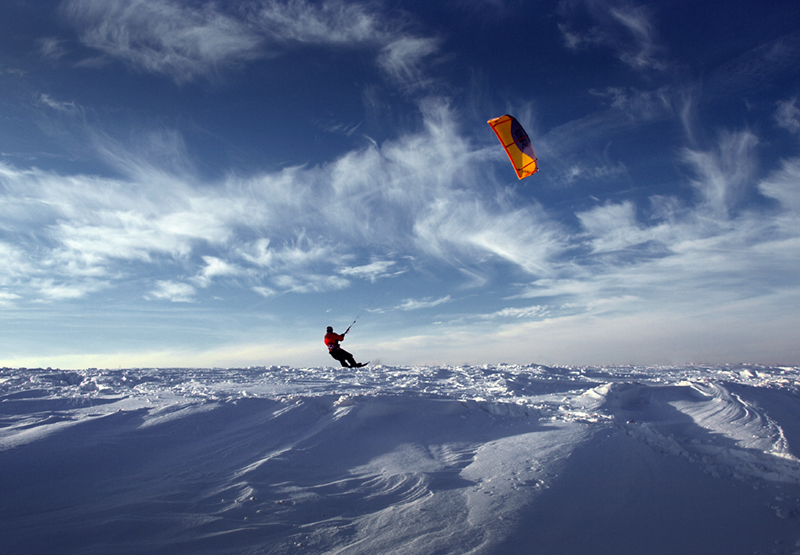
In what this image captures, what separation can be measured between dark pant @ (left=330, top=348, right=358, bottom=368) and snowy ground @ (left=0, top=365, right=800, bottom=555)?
67.2 inches

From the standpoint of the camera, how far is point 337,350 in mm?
12828

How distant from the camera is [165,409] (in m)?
10.5

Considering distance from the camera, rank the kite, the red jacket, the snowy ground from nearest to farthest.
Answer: the snowy ground < the red jacket < the kite

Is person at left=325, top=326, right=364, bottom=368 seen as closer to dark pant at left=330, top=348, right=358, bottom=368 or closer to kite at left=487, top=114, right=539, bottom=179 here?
dark pant at left=330, top=348, right=358, bottom=368

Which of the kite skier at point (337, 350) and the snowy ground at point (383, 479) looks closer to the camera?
the snowy ground at point (383, 479)

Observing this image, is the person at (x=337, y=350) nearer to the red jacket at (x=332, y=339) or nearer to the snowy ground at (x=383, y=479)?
the red jacket at (x=332, y=339)

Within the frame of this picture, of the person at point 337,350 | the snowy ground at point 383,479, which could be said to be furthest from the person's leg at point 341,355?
the snowy ground at point 383,479

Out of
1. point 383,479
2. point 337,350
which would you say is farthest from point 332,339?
point 383,479

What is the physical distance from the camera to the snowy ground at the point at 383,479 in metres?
5.54

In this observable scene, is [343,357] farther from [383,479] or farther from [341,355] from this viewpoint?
[383,479]

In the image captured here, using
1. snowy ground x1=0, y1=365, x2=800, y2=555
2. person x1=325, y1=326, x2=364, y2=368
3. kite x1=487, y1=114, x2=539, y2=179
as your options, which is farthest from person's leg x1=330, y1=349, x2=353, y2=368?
kite x1=487, y1=114, x2=539, y2=179

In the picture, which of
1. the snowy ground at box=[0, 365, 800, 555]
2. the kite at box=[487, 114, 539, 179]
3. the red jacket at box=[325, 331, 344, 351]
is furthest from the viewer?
the kite at box=[487, 114, 539, 179]

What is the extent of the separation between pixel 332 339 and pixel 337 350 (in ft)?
1.69

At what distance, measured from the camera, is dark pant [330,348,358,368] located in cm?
1284
